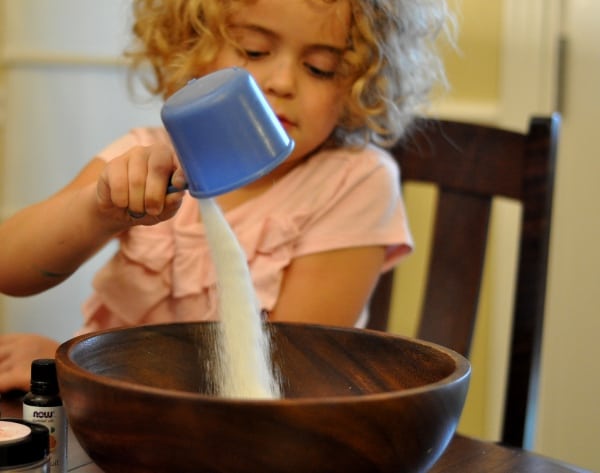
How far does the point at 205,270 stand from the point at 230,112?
1.62 feet

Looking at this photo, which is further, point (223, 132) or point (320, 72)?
point (320, 72)

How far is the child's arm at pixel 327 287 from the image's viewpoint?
1.09 metres

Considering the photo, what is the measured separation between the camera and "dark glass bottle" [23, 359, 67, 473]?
614mm

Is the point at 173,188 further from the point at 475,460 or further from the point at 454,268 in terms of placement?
the point at 454,268

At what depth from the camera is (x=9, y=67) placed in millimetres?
1836

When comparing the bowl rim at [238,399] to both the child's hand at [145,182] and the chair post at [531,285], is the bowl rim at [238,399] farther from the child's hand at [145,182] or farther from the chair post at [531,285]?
the chair post at [531,285]

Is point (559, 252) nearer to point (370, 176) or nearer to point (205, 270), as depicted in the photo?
point (370, 176)

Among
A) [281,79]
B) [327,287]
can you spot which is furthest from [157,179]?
[327,287]

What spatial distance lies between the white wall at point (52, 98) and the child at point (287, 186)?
0.66 m

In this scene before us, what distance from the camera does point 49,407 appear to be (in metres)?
0.61

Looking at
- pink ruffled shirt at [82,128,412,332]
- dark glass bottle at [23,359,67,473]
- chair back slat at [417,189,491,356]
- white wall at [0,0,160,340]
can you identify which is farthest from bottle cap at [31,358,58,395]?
white wall at [0,0,160,340]

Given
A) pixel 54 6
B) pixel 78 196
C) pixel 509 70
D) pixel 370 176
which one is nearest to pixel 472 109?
pixel 509 70

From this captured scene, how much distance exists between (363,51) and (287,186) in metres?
0.19

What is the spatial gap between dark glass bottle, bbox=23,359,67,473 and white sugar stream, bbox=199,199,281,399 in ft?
0.37
